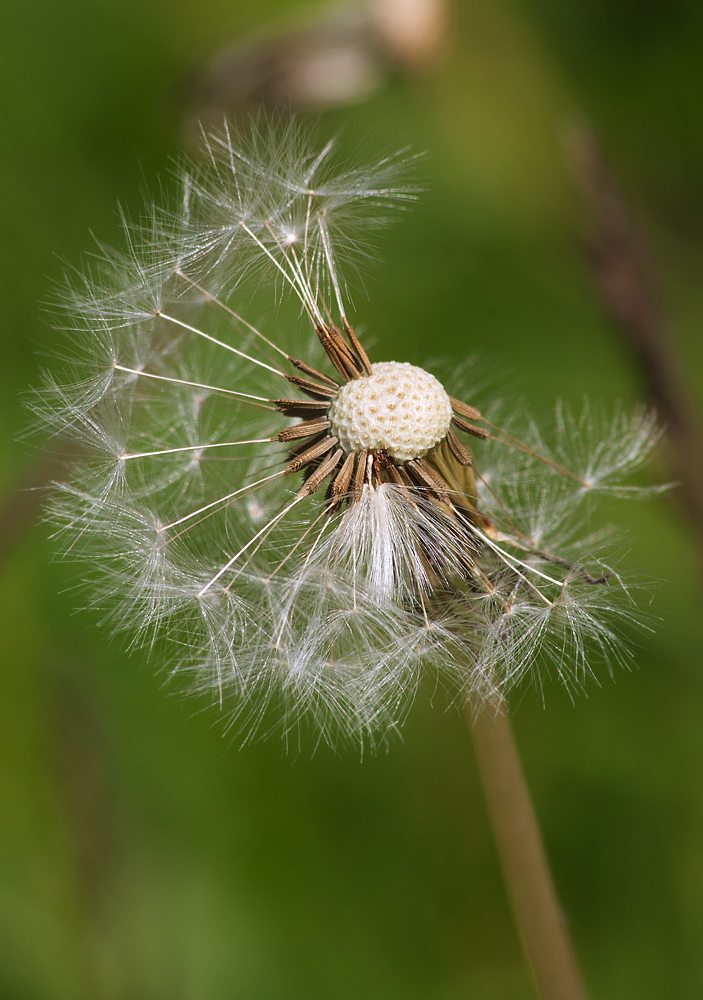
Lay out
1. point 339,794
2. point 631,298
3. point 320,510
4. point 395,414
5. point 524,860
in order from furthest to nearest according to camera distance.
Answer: point 339,794 → point 631,298 → point 524,860 → point 320,510 → point 395,414

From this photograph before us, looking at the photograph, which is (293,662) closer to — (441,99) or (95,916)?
(95,916)

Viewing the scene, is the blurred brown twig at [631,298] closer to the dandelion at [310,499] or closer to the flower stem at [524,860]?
the dandelion at [310,499]

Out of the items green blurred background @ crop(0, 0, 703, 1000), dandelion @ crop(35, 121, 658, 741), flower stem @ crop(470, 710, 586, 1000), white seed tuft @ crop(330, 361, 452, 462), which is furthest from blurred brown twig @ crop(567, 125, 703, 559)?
flower stem @ crop(470, 710, 586, 1000)

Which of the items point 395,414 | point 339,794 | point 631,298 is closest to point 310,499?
point 395,414

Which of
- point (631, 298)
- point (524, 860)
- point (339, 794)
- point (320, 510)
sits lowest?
point (524, 860)

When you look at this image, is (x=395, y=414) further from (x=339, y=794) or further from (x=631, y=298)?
(x=339, y=794)

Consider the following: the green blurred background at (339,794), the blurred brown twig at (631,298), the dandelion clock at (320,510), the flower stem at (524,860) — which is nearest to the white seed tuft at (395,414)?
the dandelion clock at (320,510)

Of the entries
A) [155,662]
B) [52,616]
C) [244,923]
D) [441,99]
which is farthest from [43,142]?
[244,923]

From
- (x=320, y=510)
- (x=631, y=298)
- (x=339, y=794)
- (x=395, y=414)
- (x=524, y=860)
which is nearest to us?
(x=395, y=414)
